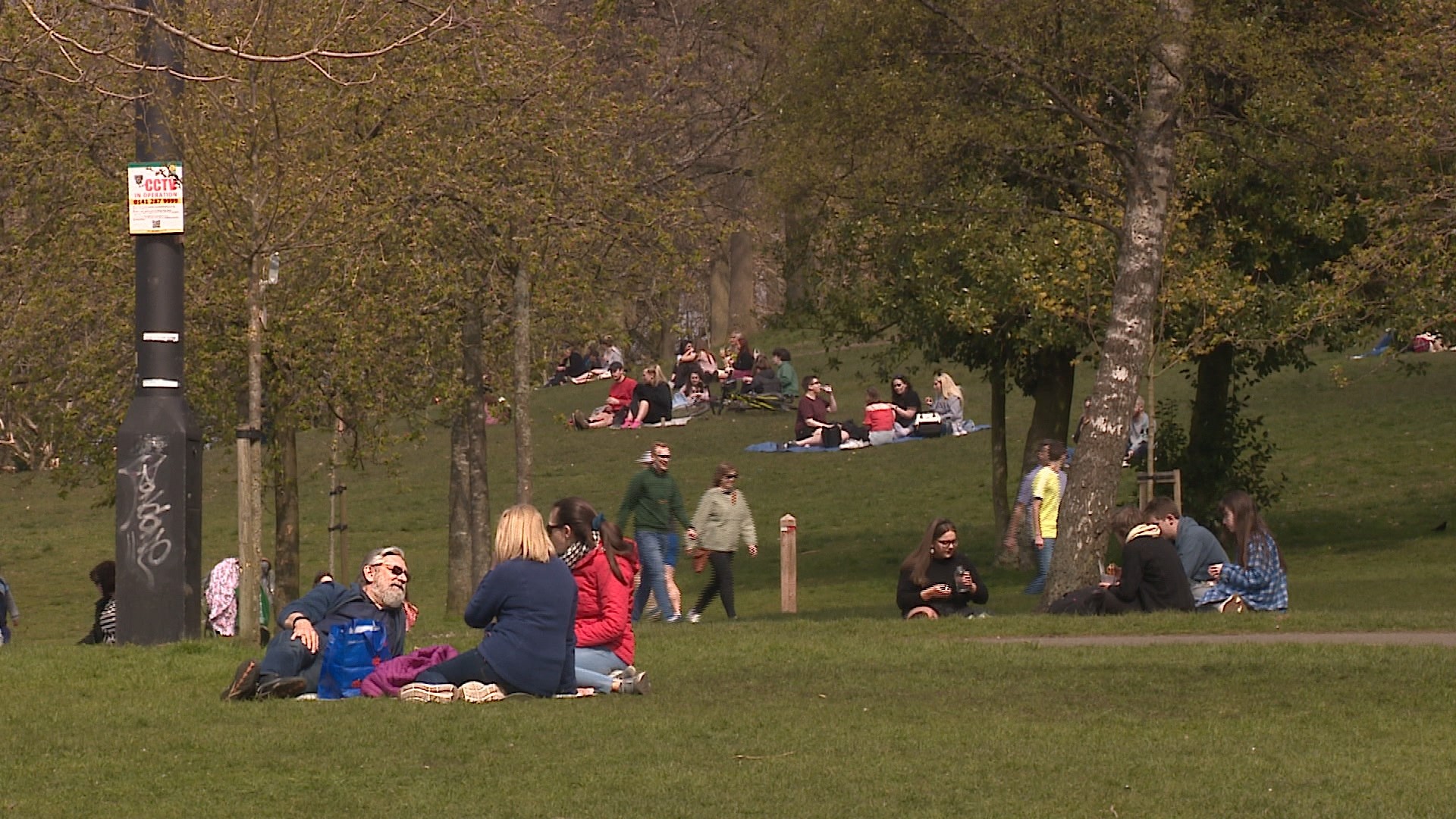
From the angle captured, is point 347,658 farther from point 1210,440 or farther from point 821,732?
point 1210,440

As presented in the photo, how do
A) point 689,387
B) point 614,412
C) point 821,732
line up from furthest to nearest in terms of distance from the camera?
point 689,387 < point 614,412 < point 821,732

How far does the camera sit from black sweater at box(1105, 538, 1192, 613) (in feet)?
50.3

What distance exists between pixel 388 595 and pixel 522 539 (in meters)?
0.84

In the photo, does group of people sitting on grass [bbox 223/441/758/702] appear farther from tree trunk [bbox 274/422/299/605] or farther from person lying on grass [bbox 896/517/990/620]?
tree trunk [bbox 274/422/299/605]

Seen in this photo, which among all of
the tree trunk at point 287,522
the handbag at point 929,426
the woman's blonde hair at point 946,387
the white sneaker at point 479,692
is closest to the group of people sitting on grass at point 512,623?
the white sneaker at point 479,692

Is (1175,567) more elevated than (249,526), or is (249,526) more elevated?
(249,526)

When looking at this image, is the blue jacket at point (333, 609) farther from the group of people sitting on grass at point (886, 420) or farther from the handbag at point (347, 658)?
the group of people sitting on grass at point (886, 420)

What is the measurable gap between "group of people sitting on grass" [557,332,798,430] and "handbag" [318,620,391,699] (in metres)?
30.3

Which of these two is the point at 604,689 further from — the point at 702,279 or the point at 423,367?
the point at 702,279

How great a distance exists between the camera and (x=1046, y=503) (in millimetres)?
20266

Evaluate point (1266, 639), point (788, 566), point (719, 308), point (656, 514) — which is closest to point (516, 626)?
point (1266, 639)

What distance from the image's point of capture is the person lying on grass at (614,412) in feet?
145

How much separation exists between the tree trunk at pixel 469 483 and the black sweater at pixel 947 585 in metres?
7.98

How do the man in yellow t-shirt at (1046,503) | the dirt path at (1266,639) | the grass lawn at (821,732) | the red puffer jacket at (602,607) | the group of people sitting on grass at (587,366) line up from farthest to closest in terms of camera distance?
the group of people sitting on grass at (587,366), the man in yellow t-shirt at (1046,503), the dirt path at (1266,639), the red puffer jacket at (602,607), the grass lawn at (821,732)
